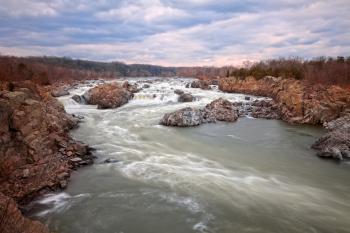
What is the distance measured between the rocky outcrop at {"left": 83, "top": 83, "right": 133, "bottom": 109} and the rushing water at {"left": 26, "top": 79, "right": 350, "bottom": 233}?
1247cm

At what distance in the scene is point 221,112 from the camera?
28016 millimetres

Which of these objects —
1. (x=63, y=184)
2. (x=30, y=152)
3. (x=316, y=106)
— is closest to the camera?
(x=63, y=184)

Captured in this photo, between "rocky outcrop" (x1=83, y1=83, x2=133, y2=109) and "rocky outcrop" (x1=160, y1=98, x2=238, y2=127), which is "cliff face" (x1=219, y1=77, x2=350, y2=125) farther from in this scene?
"rocky outcrop" (x1=83, y1=83, x2=133, y2=109)

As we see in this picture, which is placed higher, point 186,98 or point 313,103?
point 313,103

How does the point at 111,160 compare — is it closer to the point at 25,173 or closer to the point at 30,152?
the point at 30,152

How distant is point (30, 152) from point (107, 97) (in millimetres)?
21673

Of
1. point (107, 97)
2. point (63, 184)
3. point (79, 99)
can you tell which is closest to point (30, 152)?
point (63, 184)

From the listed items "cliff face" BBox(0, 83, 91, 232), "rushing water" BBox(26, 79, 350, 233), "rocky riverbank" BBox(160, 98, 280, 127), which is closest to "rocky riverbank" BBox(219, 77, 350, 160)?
"rocky riverbank" BBox(160, 98, 280, 127)

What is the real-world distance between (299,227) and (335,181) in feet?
16.6

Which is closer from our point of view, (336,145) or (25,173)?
(25,173)

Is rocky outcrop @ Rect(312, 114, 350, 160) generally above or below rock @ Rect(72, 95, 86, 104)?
above

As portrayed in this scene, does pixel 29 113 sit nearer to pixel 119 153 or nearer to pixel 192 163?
pixel 119 153

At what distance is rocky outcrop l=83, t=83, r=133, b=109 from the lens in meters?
33.9

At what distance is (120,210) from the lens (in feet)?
33.8
